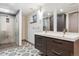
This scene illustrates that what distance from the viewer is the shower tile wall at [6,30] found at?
157cm

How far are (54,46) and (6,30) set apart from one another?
996 millimetres

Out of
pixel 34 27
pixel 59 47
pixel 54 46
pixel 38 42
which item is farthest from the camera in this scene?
pixel 38 42

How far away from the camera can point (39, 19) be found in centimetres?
179

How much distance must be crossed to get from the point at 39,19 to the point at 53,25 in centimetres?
34

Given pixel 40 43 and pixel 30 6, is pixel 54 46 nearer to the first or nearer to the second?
pixel 40 43

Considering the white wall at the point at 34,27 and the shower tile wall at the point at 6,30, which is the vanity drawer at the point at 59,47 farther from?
the shower tile wall at the point at 6,30

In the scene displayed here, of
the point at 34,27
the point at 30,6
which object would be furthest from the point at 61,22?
the point at 30,6

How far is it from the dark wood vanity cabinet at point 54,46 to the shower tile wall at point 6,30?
1.78 ft

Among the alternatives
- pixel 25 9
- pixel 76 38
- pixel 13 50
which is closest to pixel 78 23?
pixel 76 38

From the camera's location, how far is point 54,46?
62.6 inches

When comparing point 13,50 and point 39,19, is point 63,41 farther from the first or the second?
point 13,50

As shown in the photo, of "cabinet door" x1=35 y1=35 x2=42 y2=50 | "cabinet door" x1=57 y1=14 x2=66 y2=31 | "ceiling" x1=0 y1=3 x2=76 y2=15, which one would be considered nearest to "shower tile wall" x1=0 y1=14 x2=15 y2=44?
"ceiling" x1=0 y1=3 x2=76 y2=15

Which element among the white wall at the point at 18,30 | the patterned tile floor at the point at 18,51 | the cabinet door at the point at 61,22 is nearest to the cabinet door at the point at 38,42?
the patterned tile floor at the point at 18,51

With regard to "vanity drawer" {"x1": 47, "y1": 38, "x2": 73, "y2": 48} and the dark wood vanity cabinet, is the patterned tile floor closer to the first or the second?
the dark wood vanity cabinet
